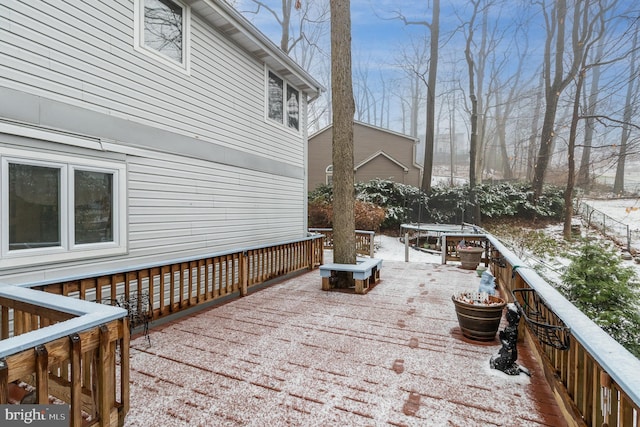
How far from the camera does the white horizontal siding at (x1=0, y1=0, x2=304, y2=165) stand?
3277mm

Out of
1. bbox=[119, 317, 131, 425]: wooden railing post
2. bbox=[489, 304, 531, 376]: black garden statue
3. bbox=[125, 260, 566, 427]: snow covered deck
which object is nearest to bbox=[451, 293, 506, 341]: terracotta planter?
bbox=[125, 260, 566, 427]: snow covered deck

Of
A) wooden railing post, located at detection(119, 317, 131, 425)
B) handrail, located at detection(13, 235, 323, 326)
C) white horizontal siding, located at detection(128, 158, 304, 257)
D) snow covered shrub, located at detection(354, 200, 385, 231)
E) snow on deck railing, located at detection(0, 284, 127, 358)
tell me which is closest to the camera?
snow on deck railing, located at detection(0, 284, 127, 358)

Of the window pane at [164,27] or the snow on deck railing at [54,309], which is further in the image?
the window pane at [164,27]

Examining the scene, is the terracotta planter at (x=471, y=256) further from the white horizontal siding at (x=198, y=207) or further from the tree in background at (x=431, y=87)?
the tree in background at (x=431, y=87)

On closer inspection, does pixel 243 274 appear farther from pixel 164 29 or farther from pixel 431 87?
pixel 431 87

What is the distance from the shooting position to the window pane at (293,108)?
8.09 meters

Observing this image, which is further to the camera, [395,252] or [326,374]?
[395,252]

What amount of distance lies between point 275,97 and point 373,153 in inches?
532

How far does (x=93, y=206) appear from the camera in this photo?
12.8 ft

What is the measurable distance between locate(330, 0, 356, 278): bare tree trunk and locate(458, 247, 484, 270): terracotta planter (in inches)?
146

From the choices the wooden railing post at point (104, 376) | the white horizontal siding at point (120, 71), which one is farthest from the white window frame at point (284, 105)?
the wooden railing post at point (104, 376)

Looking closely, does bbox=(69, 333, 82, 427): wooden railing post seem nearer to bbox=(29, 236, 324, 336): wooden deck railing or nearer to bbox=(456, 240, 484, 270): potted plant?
bbox=(29, 236, 324, 336): wooden deck railing

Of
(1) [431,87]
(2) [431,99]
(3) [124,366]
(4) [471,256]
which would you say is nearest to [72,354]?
(3) [124,366]

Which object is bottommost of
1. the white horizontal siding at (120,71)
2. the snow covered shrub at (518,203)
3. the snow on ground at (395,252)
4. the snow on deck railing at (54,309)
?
the snow on ground at (395,252)
